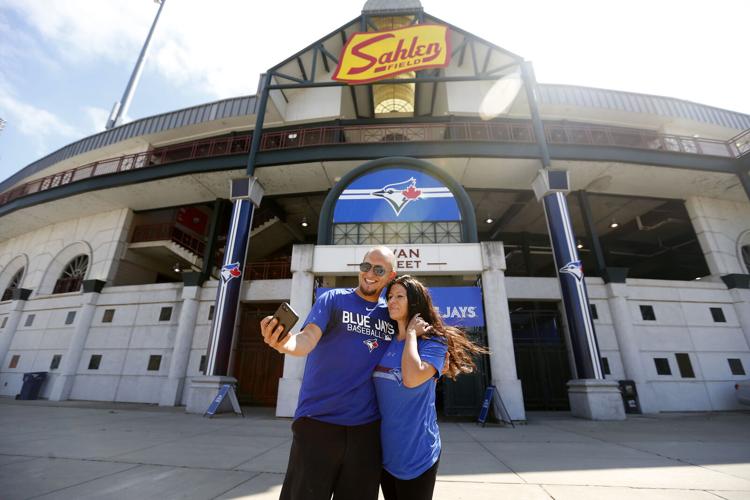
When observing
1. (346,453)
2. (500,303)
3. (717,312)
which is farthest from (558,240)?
(346,453)

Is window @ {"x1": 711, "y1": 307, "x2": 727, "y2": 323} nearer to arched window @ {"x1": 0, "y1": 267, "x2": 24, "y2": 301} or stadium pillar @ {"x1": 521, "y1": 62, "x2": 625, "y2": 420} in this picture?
stadium pillar @ {"x1": 521, "y1": 62, "x2": 625, "y2": 420}

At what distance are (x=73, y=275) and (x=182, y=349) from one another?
31.9 feet

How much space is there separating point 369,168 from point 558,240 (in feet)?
24.5

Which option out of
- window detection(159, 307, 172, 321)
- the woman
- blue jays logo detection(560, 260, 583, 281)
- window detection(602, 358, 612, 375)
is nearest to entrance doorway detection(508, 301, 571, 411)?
window detection(602, 358, 612, 375)

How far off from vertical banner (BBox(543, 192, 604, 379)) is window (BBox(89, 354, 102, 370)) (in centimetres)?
1924

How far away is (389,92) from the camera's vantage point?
59.3 ft

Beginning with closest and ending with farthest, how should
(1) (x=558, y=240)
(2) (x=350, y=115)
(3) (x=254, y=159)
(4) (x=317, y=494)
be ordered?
(4) (x=317, y=494) → (1) (x=558, y=240) → (3) (x=254, y=159) → (2) (x=350, y=115)

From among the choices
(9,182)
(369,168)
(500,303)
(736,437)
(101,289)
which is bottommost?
(736,437)

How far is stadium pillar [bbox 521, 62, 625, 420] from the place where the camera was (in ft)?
31.4

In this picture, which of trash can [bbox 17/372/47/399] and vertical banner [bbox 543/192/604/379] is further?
trash can [bbox 17/372/47/399]

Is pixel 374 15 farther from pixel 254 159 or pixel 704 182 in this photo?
pixel 704 182

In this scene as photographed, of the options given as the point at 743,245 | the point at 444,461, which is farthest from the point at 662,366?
the point at 444,461

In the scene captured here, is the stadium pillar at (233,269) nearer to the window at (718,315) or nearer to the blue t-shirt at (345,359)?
the blue t-shirt at (345,359)

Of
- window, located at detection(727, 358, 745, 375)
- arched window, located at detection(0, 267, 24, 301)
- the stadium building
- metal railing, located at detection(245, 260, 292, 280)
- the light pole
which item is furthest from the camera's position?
the light pole
